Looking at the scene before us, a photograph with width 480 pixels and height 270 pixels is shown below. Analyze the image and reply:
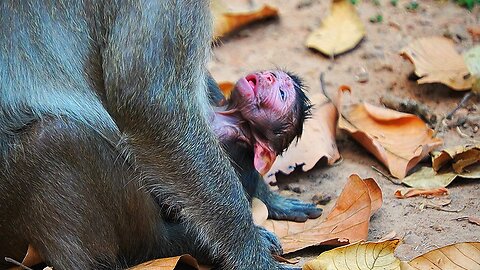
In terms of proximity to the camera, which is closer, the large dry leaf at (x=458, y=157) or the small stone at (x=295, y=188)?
the large dry leaf at (x=458, y=157)

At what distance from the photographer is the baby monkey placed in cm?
480

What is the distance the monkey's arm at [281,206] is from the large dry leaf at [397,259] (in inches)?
31.4

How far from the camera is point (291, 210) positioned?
491cm

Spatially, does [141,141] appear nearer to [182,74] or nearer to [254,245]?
[182,74]

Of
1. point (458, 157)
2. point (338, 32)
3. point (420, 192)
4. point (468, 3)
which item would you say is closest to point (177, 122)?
point (420, 192)

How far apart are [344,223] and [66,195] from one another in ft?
4.46

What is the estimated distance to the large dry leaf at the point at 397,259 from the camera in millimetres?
4016

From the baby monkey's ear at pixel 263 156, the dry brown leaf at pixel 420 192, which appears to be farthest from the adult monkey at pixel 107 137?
the dry brown leaf at pixel 420 192

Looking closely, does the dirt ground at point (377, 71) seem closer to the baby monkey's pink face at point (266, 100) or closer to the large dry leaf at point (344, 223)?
the large dry leaf at point (344, 223)

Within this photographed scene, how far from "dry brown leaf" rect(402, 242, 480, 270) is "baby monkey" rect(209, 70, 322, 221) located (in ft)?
2.98

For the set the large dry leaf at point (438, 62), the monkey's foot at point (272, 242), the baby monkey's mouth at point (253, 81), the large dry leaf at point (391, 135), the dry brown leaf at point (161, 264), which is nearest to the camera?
the dry brown leaf at point (161, 264)

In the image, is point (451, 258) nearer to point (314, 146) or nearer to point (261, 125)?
point (261, 125)

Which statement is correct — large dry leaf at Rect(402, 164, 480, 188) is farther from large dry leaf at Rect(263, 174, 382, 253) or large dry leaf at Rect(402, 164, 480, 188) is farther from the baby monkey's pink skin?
the baby monkey's pink skin

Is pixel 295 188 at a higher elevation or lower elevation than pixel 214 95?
lower
